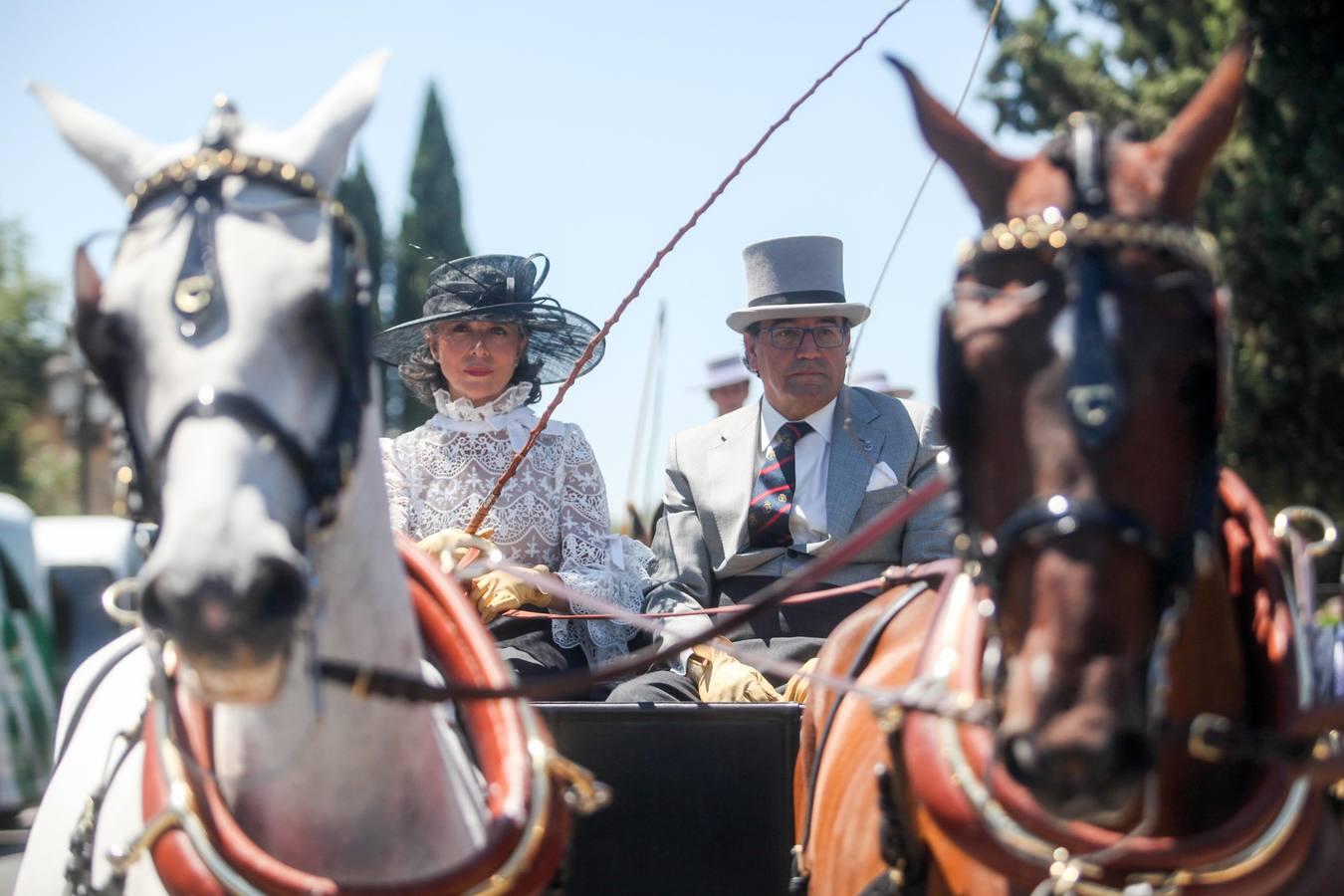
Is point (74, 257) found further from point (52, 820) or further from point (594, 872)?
point (594, 872)

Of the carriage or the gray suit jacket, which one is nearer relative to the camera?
the carriage

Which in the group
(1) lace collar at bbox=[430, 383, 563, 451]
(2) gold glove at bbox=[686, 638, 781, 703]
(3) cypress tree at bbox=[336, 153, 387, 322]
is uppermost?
(3) cypress tree at bbox=[336, 153, 387, 322]

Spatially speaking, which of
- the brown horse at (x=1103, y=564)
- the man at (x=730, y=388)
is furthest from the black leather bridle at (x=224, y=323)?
the man at (x=730, y=388)

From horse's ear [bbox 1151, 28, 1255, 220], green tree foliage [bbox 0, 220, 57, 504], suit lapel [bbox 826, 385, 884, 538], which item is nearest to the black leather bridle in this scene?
horse's ear [bbox 1151, 28, 1255, 220]

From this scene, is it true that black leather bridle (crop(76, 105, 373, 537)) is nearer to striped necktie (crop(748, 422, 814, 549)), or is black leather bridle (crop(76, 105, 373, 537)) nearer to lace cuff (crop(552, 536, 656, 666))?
lace cuff (crop(552, 536, 656, 666))

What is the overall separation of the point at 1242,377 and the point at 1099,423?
1141cm

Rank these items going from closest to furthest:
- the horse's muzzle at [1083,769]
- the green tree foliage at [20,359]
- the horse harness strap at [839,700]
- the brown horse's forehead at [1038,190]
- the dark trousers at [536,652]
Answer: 1. the horse's muzzle at [1083,769]
2. the brown horse's forehead at [1038,190]
3. the horse harness strap at [839,700]
4. the dark trousers at [536,652]
5. the green tree foliage at [20,359]

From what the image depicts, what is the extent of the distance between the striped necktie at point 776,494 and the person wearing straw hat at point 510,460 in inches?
13.9

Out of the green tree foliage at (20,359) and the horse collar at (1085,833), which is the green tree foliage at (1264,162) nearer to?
the horse collar at (1085,833)

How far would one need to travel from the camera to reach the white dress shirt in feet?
14.4

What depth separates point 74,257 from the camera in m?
2.21

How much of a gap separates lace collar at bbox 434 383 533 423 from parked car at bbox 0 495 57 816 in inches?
262

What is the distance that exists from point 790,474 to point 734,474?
171 millimetres

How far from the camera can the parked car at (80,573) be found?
11.4 metres
